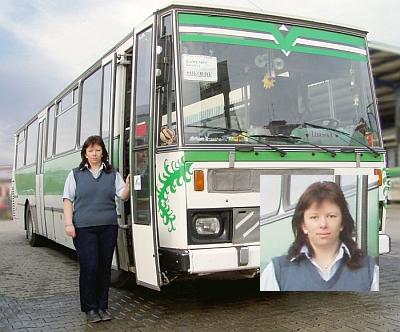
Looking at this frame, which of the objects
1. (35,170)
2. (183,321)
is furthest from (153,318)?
(35,170)

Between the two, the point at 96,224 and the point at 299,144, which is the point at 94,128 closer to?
the point at 96,224

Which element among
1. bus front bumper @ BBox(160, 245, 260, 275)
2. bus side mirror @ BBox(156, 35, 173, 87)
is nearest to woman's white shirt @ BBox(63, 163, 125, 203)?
bus front bumper @ BBox(160, 245, 260, 275)

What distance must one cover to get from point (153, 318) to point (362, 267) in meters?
2.21

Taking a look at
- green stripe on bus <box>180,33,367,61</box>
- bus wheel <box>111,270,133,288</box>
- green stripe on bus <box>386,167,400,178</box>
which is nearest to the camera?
green stripe on bus <box>180,33,367,61</box>

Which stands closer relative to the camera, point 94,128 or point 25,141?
point 94,128

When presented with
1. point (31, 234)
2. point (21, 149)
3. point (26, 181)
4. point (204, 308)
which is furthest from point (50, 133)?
point (204, 308)

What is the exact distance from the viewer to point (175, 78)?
16.7ft

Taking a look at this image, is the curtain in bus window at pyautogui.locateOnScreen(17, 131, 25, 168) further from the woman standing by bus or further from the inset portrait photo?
the inset portrait photo

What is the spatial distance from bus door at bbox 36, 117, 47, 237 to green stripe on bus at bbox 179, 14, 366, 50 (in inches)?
261

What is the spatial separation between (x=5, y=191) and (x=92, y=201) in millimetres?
18698

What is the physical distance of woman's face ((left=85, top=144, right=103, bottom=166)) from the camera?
545cm

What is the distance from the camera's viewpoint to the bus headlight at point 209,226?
4.92 metres

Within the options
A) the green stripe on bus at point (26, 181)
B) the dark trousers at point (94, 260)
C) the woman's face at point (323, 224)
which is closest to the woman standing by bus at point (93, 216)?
the dark trousers at point (94, 260)

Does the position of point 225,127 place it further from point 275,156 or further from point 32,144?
point 32,144
